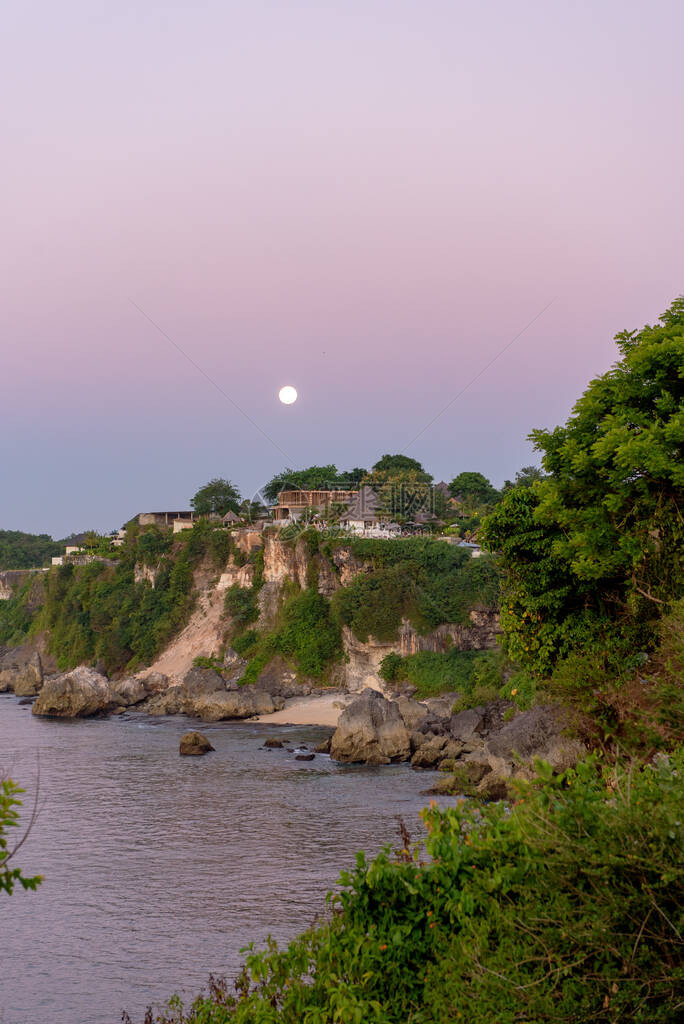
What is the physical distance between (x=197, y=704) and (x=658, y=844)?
45682mm

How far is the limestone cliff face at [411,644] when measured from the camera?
49125 millimetres

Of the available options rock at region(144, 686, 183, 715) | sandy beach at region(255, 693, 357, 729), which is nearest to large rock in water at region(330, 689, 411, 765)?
sandy beach at region(255, 693, 357, 729)

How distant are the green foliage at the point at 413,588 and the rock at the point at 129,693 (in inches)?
560

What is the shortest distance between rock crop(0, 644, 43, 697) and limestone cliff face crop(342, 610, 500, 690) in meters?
26.8

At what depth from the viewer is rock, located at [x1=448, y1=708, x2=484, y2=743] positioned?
1410 inches

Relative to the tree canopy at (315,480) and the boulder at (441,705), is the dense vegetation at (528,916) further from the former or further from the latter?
the tree canopy at (315,480)

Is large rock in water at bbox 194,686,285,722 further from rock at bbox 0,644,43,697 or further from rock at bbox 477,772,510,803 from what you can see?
rock at bbox 477,772,510,803

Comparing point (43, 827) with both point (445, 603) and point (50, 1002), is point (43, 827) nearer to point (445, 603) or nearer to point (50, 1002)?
point (50, 1002)

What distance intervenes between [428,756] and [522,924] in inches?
1143

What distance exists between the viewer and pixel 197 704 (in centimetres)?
4822

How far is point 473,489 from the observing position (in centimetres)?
7194

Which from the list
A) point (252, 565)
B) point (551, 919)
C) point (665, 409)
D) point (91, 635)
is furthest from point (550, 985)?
point (91, 635)

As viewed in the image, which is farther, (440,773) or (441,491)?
(441,491)

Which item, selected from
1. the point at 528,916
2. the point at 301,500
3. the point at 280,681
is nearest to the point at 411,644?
the point at 280,681
